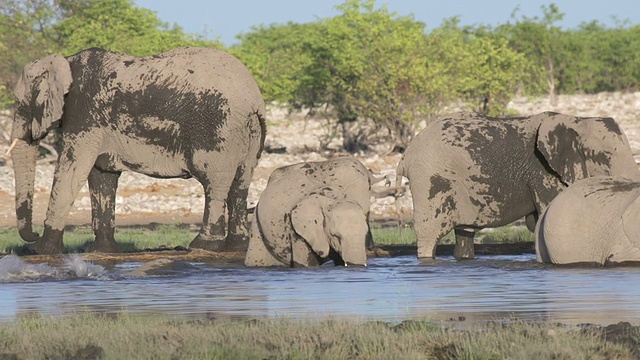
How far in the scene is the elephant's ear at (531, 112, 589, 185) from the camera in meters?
18.3

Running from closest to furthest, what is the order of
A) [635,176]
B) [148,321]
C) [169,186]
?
[148,321] → [635,176] → [169,186]

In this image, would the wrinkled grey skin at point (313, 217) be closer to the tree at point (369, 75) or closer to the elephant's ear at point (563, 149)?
the elephant's ear at point (563, 149)

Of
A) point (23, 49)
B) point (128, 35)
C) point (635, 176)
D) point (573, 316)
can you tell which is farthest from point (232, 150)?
point (128, 35)

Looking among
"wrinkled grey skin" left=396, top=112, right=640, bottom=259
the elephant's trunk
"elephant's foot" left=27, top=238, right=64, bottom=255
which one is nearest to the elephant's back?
the elephant's trunk

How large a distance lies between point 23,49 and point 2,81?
3.91ft

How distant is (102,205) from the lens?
20.4m

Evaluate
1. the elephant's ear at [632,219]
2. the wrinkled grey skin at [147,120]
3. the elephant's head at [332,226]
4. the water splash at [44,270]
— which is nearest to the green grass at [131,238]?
the wrinkled grey skin at [147,120]

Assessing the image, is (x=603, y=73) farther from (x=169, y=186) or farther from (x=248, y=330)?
(x=248, y=330)

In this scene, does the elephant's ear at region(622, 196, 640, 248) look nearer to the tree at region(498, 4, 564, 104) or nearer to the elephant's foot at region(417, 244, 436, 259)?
the elephant's foot at region(417, 244, 436, 259)

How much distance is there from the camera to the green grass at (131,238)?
2317 centimetres

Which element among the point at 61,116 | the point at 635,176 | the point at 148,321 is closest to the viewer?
the point at 148,321

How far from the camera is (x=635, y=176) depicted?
18.3m

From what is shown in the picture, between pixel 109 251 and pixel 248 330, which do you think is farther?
pixel 109 251

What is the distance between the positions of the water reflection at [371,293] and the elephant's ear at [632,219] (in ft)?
1.41
